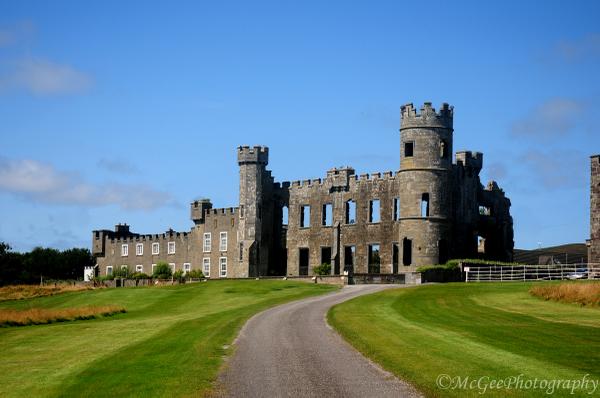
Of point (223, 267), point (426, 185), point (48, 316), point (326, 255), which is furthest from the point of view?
point (223, 267)

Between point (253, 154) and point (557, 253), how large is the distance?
36.4m

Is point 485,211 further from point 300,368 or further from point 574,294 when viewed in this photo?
point 300,368

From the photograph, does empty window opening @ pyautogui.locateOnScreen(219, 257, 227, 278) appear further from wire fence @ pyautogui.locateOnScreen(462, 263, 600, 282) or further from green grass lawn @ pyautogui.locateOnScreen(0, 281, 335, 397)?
green grass lawn @ pyautogui.locateOnScreen(0, 281, 335, 397)

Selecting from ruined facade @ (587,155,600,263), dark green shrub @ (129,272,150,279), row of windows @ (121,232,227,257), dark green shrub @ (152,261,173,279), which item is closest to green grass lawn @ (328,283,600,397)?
ruined facade @ (587,155,600,263)

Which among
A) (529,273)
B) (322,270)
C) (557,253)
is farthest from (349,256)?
(557,253)

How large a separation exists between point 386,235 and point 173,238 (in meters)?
27.7

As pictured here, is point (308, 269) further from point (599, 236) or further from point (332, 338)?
point (332, 338)

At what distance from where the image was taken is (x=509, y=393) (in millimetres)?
17797

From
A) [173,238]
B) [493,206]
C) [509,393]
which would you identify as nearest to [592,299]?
[509,393]

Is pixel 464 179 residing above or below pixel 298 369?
above

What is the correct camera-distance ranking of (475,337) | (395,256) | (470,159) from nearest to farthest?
(475,337)
(395,256)
(470,159)

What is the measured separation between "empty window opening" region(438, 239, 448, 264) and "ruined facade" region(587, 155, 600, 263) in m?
10.8

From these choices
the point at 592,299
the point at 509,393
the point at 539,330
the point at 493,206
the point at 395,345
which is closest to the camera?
the point at 509,393

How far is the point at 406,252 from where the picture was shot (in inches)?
2694
